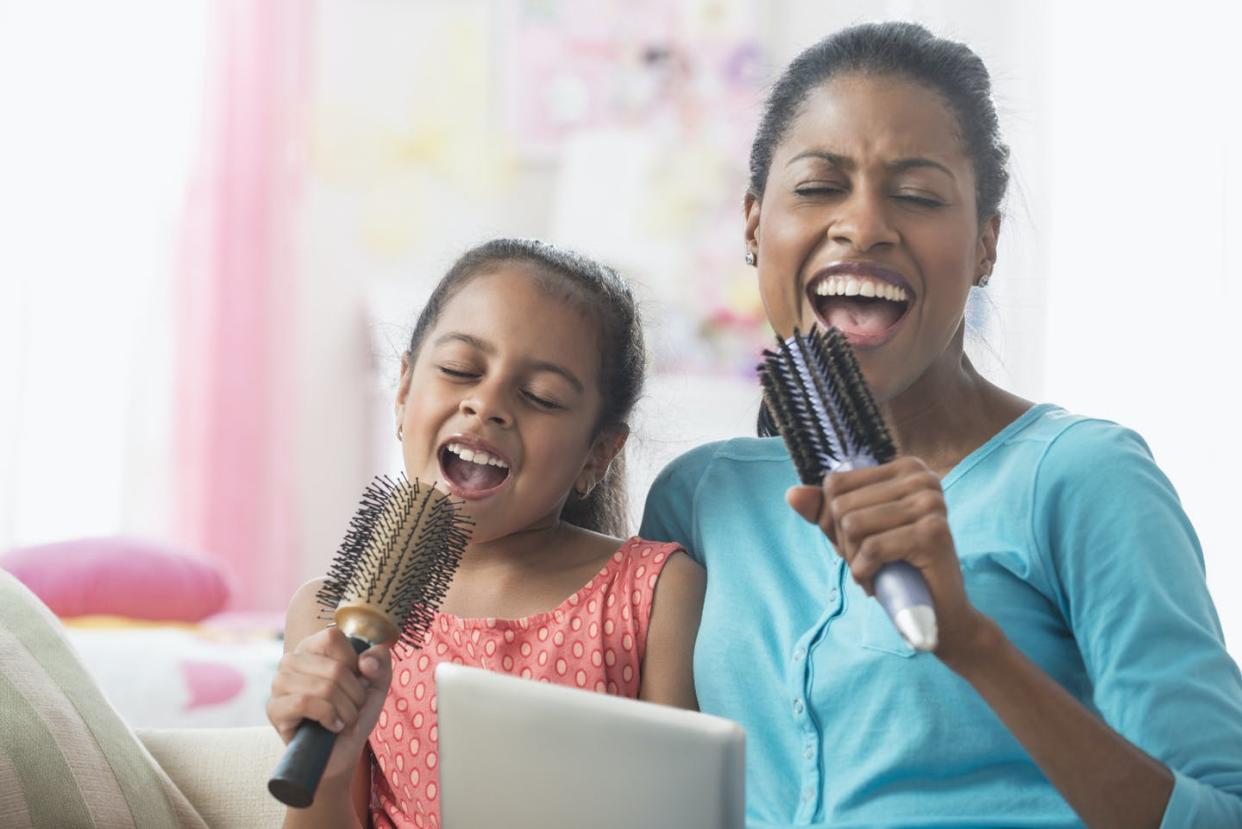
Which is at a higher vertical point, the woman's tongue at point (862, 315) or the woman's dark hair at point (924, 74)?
Result: the woman's dark hair at point (924, 74)

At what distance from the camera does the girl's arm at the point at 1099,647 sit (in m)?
0.69

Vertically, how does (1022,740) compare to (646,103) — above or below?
below

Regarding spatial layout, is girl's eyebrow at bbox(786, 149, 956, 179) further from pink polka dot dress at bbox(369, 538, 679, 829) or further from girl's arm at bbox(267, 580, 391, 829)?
girl's arm at bbox(267, 580, 391, 829)

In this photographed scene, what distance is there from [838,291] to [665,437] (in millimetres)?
498

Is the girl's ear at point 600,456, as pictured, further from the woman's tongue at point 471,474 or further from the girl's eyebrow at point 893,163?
the girl's eyebrow at point 893,163

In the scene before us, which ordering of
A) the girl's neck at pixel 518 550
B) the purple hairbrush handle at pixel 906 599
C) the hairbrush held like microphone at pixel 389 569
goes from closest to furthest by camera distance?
the purple hairbrush handle at pixel 906 599 < the hairbrush held like microphone at pixel 389 569 < the girl's neck at pixel 518 550

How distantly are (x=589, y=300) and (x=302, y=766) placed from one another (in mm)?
552

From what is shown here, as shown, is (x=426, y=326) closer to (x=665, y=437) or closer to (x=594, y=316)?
(x=594, y=316)

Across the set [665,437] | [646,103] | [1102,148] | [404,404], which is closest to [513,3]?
[646,103]

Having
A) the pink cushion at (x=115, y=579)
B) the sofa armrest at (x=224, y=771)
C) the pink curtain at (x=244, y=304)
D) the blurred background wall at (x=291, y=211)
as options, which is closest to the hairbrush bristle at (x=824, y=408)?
the sofa armrest at (x=224, y=771)

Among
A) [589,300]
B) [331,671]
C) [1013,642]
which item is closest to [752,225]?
[589,300]

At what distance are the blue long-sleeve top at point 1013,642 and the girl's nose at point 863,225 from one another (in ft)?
0.51

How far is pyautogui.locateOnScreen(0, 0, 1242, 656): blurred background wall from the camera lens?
326 cm

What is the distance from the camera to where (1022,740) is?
791 millimetres
